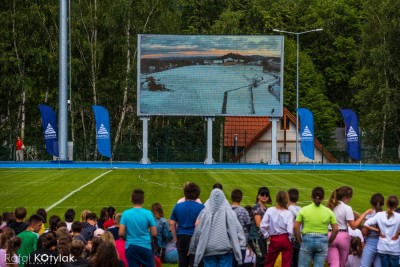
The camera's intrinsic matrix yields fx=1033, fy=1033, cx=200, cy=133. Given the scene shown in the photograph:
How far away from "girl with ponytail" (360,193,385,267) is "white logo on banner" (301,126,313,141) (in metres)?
41.4

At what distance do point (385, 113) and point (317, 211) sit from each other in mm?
60534

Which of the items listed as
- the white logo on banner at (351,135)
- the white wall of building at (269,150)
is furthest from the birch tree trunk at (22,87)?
the white logo on banner at (351,135)

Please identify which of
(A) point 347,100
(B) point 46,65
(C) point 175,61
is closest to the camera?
(C) point 175,61

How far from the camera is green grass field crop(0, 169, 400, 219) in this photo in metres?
32.1

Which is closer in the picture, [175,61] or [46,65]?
[175,61]

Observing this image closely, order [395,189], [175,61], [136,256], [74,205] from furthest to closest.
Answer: [175,61]
[395,189]
[74,205]
[136,256]

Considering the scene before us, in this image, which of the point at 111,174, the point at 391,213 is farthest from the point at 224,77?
the point at 391,213

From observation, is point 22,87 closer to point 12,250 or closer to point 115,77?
point 115,77

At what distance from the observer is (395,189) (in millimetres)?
39281

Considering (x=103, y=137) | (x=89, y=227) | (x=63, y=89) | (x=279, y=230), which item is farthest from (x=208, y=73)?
(x=279, y=230)

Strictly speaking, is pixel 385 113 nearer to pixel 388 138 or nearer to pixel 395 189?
pixel 388 138

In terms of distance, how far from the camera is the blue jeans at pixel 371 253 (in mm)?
14711

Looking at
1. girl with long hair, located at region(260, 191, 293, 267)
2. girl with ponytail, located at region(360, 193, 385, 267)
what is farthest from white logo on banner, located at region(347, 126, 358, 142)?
girl with long hair, located at region(260, 191, 293, 267)

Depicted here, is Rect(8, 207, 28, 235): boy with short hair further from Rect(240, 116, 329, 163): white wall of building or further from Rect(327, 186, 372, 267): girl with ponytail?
Rect(240, 116, 329, 163): white wall of building
